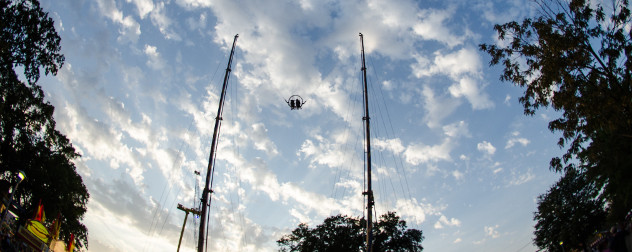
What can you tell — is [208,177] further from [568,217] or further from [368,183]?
[568,217]

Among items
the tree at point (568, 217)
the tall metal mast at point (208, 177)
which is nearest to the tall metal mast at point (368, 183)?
the tall metal mast at point (208, 177)

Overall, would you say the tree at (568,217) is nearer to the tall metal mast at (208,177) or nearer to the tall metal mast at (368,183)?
the tall metal mast at (368,183)

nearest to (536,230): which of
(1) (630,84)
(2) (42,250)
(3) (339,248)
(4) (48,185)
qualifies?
(3) (339,248)

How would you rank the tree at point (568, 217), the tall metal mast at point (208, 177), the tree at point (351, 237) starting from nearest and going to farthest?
the tall metal mast at point (208, 177) → the tree at point (568, 217) → the tree at point (351, 237)

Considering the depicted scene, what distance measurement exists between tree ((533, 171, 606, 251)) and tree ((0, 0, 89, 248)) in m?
35.2

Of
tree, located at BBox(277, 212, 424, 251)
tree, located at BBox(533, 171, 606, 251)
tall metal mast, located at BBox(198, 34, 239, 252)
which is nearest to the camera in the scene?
tall metal mast, located at BBox(198, 34, 239, 252)

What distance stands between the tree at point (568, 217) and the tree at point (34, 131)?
115ft

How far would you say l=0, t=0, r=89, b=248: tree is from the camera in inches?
681

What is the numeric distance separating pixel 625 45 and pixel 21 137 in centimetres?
3387

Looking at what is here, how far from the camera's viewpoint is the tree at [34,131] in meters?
17.3

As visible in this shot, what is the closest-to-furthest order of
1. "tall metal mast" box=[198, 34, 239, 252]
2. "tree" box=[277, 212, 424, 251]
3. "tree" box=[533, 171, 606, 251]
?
"tall metal mast" box=[198, 34, 239, 252], "tree" box=[533, 171, 606, 251], "tree" box=[277, 212, 424, 251]

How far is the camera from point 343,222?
152 ft

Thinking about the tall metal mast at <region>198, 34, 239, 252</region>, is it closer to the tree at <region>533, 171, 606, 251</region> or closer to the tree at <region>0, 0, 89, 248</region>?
the tree at <region>0, 0, 89, 248</region>

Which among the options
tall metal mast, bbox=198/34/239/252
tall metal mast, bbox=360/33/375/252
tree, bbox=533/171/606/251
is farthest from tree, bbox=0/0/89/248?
tree, bbox=533/171/606/251
